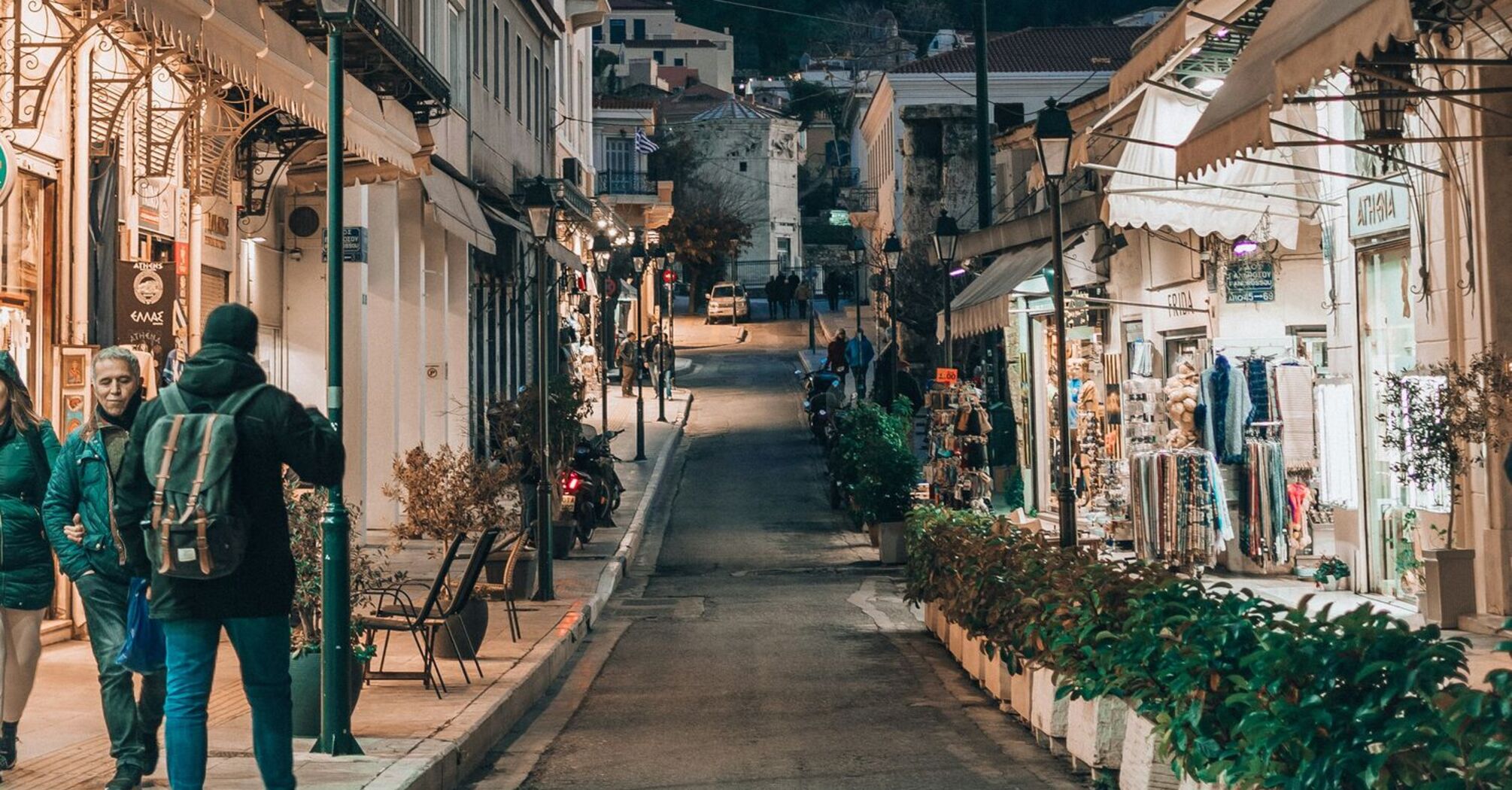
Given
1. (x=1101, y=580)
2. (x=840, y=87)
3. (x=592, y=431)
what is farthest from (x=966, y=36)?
(x=1101, y=580)

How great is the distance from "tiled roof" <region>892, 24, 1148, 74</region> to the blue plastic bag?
5725 centimetres

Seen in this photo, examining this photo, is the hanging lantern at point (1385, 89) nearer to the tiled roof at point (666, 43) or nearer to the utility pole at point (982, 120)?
the utility pole at point (982, 120)

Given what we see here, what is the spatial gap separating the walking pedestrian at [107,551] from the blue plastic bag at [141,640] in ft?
0.56

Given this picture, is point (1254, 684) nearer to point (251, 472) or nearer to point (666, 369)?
point (251, 472)

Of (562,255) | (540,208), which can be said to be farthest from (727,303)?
(540,208)

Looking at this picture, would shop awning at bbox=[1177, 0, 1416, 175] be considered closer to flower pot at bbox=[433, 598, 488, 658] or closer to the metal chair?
the metal chair

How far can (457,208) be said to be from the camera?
878 inches

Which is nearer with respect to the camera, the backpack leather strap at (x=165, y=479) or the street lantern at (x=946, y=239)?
the backpack leather strap at (x=165, y=479)

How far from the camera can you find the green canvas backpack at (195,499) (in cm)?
626

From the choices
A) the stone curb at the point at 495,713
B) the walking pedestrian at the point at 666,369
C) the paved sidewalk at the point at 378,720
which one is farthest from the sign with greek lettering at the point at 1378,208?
the walking pedestrian at the point at 666,369

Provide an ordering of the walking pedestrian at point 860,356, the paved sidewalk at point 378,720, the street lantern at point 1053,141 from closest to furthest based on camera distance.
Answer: the paved sidewalk at point 378,720, the street lantern at point 1053,141, the walking pedestrian at point 860,356

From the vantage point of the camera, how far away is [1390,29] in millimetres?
7035

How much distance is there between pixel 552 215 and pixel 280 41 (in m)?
7.15

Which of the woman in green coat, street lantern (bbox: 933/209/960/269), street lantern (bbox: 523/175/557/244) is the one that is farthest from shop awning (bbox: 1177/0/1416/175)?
street lantern (bbox: 933/209/960/269)
